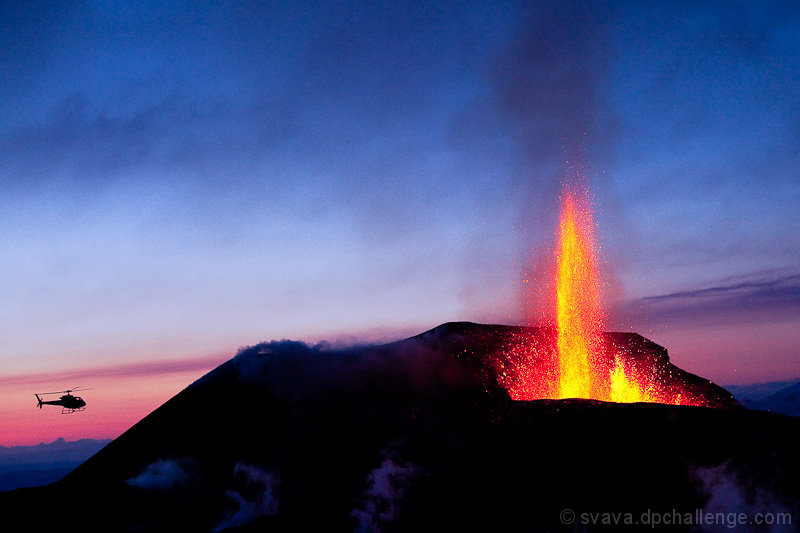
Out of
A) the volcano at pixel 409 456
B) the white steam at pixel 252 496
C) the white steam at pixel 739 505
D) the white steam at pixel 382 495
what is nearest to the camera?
the white steam at pixel 739 505

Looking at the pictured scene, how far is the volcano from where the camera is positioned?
2280 cm

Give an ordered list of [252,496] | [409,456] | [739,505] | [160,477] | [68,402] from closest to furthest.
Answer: [739,505] → [409,456] → [252,496] → [160,477] → [68,402]

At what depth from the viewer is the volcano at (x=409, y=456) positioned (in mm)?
22797

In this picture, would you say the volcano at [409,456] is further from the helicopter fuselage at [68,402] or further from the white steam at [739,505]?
the helicopter fuselage at [68,402]

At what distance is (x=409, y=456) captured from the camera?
1107 inches

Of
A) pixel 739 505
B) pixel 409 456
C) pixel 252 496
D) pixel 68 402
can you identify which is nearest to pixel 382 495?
pixel 409 456

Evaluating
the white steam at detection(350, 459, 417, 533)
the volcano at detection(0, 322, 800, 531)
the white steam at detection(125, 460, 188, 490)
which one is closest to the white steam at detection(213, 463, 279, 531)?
the volcano at detection(0, 322, 800, 531)

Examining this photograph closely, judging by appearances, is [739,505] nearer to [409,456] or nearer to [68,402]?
[409,456]

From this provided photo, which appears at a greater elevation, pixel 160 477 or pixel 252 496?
pixel 160 477

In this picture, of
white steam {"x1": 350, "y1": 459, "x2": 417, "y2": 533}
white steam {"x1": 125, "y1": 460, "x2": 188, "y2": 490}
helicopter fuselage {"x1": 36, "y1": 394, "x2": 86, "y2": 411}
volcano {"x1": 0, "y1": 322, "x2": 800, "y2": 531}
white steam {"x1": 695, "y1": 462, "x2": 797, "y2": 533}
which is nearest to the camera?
white steam {"x1": 695, "y1": 462, "x2": 797, "y2": 533}

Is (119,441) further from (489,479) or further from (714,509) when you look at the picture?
(714,509)

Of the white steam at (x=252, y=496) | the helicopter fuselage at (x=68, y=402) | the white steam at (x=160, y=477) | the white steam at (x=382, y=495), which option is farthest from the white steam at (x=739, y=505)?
the helicopter fuselage at (x=68, y=402)

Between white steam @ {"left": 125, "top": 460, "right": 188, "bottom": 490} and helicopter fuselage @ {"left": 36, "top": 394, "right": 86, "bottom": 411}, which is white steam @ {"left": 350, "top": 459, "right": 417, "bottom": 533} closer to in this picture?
white steam @ {"left": 125, "top": 460, "right": 188, "bottom": 490}

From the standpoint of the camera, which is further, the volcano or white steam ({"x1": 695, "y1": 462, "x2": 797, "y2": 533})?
the volcano
